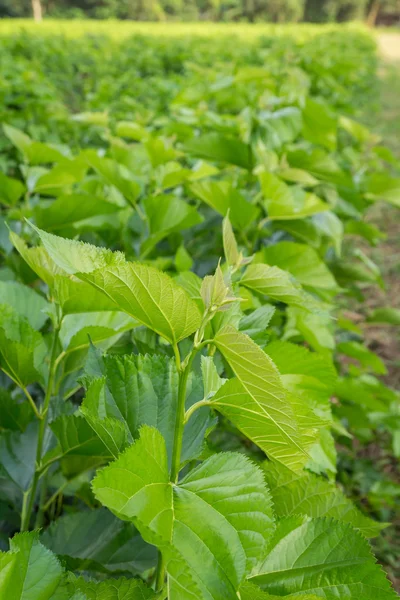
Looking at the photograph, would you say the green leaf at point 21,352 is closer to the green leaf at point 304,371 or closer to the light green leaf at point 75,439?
the light green leaf at point 75,439

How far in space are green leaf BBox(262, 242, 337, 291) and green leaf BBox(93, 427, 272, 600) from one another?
77 centimetres

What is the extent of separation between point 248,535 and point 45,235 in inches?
15.2

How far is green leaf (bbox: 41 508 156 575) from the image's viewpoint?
0.82 meters

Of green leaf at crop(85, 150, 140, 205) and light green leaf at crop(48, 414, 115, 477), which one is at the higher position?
green leaf at crop(85, 150, 140, 205)

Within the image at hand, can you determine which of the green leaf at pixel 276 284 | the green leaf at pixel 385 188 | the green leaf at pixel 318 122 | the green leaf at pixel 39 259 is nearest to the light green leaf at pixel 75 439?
the green leaf at pixel 39 259

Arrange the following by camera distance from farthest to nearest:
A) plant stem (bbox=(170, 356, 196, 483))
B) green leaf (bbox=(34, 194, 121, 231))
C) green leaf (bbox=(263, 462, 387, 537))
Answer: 1. green leaf (bbox=(34, 194, 121, 231))
2. green leaf (bbox=(263, 462, 387, 537))
3. plant stem (bbox=(170, 356, 196, 483))

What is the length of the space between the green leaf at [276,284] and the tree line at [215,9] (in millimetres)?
32364

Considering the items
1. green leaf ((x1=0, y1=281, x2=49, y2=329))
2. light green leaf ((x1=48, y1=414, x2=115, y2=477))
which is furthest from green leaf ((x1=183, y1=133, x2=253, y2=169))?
→ light green leaf ((x1=48, y1=414, x2=115, y2=477))

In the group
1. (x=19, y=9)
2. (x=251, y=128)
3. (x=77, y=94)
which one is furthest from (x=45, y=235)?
(x=19, y=9)

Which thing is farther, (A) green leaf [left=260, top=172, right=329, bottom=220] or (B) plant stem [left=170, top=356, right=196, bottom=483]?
(A) green leaf [left=260, top=172, right=329, bottom=220]

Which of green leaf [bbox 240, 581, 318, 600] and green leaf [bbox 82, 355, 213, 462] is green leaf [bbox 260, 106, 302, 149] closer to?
green leaf [bbox 82, 355, 213, 462]

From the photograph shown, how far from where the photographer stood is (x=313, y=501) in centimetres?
79

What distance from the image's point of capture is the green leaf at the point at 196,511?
54cm

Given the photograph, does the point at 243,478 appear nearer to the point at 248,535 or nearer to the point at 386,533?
the point at 248,535
